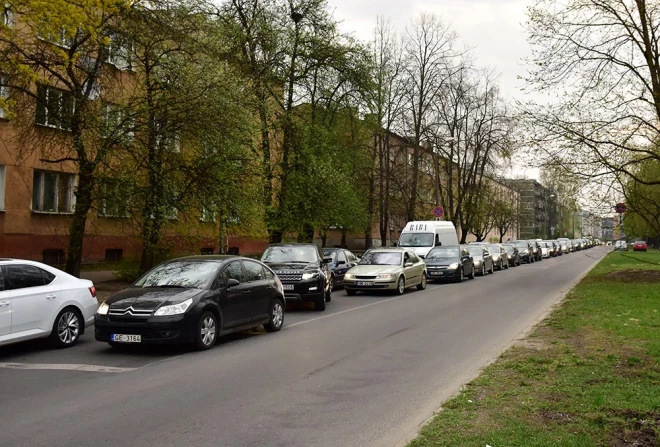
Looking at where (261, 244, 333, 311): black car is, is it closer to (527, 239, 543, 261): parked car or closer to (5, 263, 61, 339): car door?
(5, 263, 61, 339): car door

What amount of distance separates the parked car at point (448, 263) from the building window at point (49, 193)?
1579cm

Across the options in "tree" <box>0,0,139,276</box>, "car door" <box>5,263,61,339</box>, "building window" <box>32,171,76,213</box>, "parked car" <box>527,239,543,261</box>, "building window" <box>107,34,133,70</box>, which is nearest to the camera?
"car door" <box>5,263,61,339</box>

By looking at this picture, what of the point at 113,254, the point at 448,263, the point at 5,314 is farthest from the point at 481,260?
the point at 5,314

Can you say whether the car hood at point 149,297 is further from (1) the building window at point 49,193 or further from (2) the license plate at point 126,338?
(1) the building window at point 49,193

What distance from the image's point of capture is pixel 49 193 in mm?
26609

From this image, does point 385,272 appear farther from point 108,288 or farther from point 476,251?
point 476,251

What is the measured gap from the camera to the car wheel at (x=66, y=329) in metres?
9.86

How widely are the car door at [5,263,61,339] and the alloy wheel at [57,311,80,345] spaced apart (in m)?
0.24

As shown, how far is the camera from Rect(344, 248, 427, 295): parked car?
19.6 meters

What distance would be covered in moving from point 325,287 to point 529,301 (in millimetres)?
6083

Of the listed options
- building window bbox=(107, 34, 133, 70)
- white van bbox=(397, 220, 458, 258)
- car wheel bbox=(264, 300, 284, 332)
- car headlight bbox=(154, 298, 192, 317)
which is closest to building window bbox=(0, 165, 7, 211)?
building window bbox=(107, 34, 133, 70)

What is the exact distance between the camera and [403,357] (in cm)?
902

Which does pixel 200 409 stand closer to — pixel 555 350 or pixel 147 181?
pixel 555 350

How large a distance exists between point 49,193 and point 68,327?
60.9 feet
